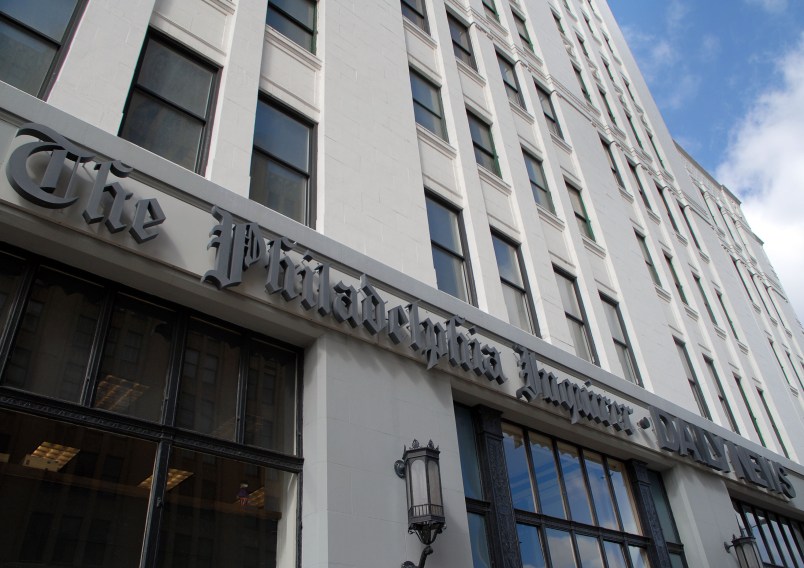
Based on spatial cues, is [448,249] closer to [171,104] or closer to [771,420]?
[171,104]

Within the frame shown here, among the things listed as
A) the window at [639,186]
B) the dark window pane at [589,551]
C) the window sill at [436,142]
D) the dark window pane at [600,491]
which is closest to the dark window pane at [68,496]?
the dark window pane at [589,551]

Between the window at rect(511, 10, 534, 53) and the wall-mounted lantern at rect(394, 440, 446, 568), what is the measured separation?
16912 mm

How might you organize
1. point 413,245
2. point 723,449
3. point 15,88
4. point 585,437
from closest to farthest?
point 15,88 → point 413,245 → point 585,437 → point 723,449

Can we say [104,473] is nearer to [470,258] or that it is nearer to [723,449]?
[470,258]

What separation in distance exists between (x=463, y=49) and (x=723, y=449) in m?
11.7

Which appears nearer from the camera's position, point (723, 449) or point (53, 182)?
point (53, 182)

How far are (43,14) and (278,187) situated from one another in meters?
3.50

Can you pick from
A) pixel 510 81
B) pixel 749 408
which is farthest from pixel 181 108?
pixel 749 408

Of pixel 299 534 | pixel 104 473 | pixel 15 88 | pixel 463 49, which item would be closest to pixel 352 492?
pixel 299 534

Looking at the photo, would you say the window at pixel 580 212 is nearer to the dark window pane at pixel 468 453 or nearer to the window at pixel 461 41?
the window at pixel 461 41

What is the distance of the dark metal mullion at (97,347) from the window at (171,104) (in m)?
2.22

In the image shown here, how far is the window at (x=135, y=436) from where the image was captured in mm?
5570

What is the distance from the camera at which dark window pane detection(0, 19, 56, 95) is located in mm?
7004

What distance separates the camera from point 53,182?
6.09m
